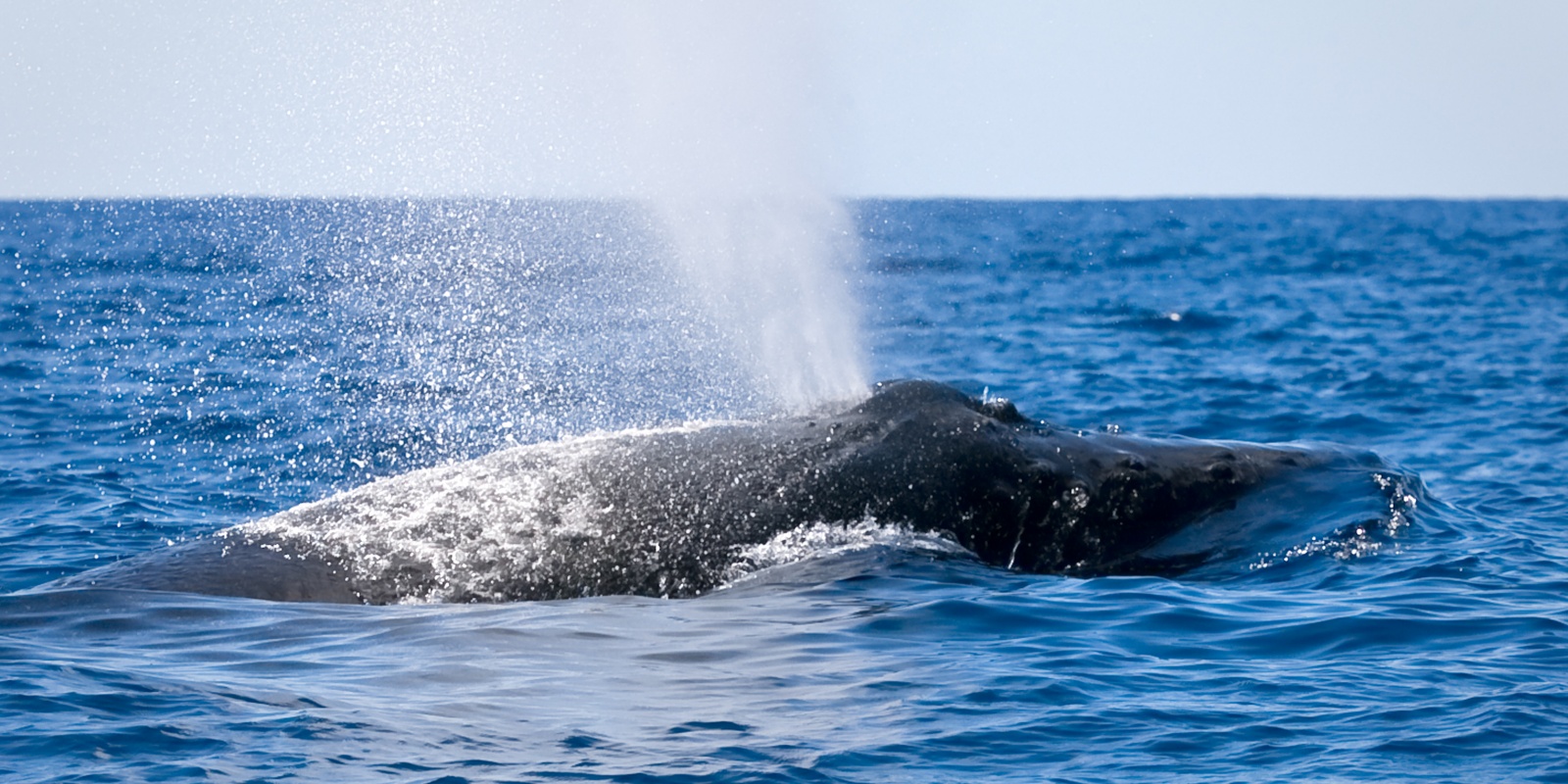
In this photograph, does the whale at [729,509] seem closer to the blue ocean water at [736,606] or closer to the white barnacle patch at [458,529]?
the white barnacle patch at [458,529]

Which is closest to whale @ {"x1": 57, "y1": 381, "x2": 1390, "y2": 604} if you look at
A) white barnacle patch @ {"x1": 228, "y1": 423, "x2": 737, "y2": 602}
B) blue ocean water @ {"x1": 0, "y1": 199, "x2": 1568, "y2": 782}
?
white barnacle patch @ {"x1": 228, "y1": 423, "x2": 737, "y2": 602}

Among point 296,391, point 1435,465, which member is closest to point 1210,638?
point 1435,465

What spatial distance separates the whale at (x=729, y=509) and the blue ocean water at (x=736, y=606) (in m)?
0.35

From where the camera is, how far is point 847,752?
650 cm

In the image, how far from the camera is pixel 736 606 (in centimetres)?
877

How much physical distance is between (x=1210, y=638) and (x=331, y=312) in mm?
24553

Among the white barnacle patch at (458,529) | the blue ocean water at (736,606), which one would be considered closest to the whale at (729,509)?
the white barnacle patch at (458,529)

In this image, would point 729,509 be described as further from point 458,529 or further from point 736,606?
point 458,529

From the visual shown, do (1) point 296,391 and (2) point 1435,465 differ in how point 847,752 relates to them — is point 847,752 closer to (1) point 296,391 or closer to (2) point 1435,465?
(2) point 1435,465

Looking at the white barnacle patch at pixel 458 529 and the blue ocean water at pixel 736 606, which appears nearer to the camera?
the blue ocean water at pixel 736 606

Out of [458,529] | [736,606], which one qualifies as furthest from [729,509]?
[458,529]

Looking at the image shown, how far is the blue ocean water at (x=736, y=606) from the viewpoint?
260 inches

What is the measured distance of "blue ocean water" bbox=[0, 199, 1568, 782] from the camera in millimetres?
6598

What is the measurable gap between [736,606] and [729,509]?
911 mm
